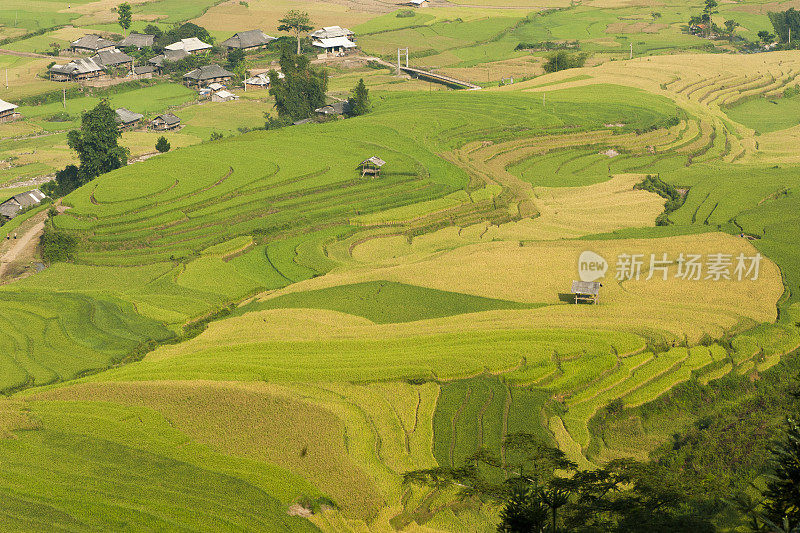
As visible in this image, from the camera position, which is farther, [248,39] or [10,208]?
[248,39]

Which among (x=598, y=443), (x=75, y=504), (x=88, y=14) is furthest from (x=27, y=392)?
(x=88, y=14)

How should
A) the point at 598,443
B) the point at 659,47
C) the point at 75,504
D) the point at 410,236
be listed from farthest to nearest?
1. the point at 659,47
2. the point at 410,236
3. the point at 598,443
4. the point at 75,504

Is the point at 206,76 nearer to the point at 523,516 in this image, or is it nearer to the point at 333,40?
the point at 333,40

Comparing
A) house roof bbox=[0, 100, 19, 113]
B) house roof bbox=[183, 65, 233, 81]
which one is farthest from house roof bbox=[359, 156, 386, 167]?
house roof bbox=[0, 100, 19, 113]

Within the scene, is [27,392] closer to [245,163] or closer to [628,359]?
[628,359]

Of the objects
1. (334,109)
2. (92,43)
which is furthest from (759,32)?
(92,43)

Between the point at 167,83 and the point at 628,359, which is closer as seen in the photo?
the point at 628,359
